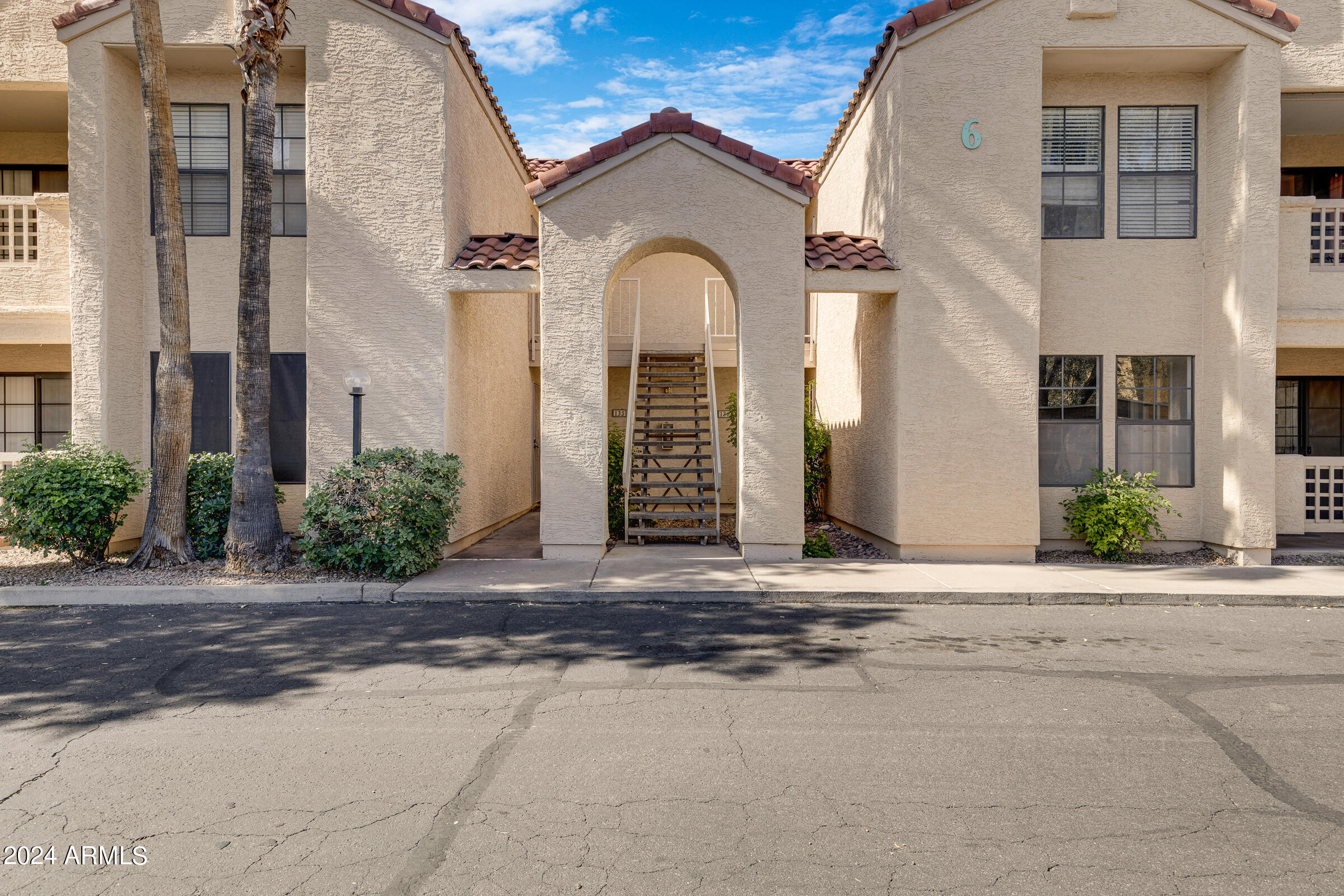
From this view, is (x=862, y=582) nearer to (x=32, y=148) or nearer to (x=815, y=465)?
(x=815, y=465)

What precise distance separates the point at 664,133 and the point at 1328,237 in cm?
925

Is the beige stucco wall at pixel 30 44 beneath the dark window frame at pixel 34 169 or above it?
above

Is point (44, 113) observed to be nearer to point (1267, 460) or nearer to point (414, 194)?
point (414, 194)

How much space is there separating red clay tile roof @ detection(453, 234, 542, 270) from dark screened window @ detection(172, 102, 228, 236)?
3.42m

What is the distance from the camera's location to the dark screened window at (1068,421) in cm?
1031

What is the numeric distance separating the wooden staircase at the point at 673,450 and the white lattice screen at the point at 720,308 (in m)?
0.87

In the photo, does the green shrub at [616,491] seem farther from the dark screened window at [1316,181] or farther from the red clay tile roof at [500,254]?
the dark screened window at [1316,181]

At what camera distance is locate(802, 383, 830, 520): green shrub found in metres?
12.7

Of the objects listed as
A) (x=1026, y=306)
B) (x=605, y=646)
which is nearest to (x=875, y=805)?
(x=605, y=646)

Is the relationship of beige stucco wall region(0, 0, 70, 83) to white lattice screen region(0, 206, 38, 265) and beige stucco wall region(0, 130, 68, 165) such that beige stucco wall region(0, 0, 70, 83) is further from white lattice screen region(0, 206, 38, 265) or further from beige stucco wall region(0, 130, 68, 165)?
beige stucco wall region(0, 130, 68, 165)

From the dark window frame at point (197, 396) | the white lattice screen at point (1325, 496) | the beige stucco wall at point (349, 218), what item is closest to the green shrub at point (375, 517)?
the beige stucco wall at point (349, 218)

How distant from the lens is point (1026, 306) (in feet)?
31.6

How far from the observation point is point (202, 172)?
1034cm

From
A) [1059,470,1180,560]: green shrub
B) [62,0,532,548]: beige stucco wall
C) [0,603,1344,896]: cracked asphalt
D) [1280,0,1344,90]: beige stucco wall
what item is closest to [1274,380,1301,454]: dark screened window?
[1059,470,1180,560]: green shrub
